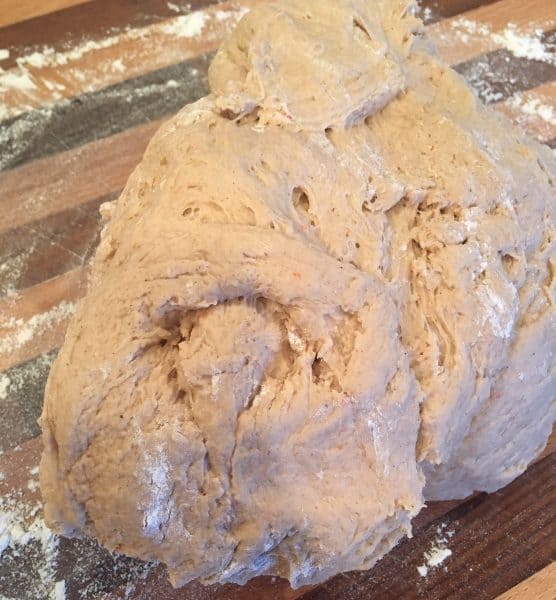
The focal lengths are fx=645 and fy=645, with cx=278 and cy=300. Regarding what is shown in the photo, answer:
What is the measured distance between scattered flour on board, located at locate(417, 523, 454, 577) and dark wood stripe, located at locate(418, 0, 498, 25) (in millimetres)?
1616

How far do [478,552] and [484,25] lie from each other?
65.0 inches

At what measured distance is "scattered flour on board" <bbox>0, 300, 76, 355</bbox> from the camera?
1706 mm

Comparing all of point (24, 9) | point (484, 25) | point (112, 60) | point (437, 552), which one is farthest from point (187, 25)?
point (437, 552)

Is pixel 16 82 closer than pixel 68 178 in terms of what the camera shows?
No

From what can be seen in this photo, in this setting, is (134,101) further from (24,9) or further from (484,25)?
(484,25)

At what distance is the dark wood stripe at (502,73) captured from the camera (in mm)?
2062

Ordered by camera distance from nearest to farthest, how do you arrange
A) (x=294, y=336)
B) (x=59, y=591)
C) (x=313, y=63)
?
(x=294, y=336), (x=313, y=63), (x=59, y=591)

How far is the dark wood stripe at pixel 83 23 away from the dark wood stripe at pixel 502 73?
3.01 feet

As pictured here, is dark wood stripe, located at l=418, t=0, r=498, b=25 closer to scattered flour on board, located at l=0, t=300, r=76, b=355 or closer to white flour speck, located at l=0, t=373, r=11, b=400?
scattered flour on board, located at l=0, t=300, r=76, b=355

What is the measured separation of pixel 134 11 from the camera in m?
2.12

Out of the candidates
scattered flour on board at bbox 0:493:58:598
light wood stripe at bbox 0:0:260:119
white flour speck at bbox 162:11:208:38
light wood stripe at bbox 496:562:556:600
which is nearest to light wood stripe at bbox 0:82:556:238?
light wood stripe at bbox 0:0:260:119

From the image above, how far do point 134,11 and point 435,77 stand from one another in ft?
3.70

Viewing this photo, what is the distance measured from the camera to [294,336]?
115 cm

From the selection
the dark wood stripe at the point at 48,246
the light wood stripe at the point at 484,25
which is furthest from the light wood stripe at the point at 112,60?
the light wood stripe at the point at 484,25
